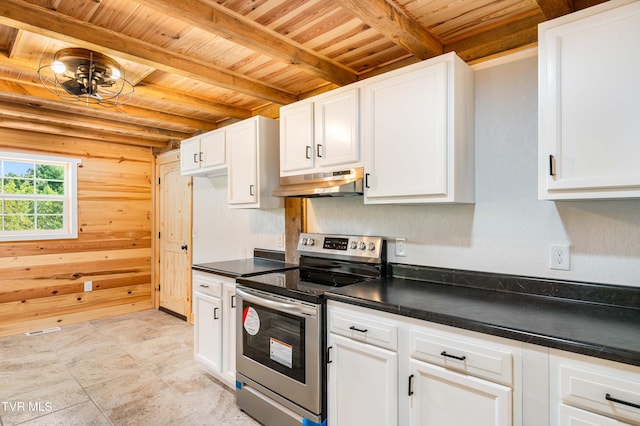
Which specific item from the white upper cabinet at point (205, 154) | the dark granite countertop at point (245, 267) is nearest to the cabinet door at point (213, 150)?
the white upper cabinet at point (205, 154)

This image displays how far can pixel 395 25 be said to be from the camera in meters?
1.85

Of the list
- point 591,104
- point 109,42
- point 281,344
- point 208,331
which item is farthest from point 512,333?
point 109,42

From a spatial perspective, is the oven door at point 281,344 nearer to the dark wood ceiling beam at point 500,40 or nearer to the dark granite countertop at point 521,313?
the dark granite countertop at point 521,313

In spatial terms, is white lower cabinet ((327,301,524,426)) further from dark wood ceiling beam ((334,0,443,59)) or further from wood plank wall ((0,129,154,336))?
wood plank wall ((0,129,154,336))

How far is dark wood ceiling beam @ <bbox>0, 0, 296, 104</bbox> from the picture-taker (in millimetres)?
1772

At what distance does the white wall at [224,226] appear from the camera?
3422 mm

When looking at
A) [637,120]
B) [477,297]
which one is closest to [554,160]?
[637,120]

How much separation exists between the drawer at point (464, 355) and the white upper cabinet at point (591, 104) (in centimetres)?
73

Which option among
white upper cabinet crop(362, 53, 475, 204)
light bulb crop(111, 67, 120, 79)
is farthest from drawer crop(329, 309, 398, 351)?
light bulb crop(111, 67, 120, 79)

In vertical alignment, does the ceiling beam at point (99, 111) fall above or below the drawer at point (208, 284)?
above

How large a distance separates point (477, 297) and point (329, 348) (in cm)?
83

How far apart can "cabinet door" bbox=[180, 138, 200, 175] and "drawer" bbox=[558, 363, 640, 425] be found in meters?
3.29

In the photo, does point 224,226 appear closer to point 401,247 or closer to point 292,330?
point 292,330

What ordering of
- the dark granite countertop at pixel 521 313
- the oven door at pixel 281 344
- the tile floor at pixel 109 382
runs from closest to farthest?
the dark granite countertop at pixel 521 313 < the oven door at pixel 281 344 < the tile floor at pixel 109 382
